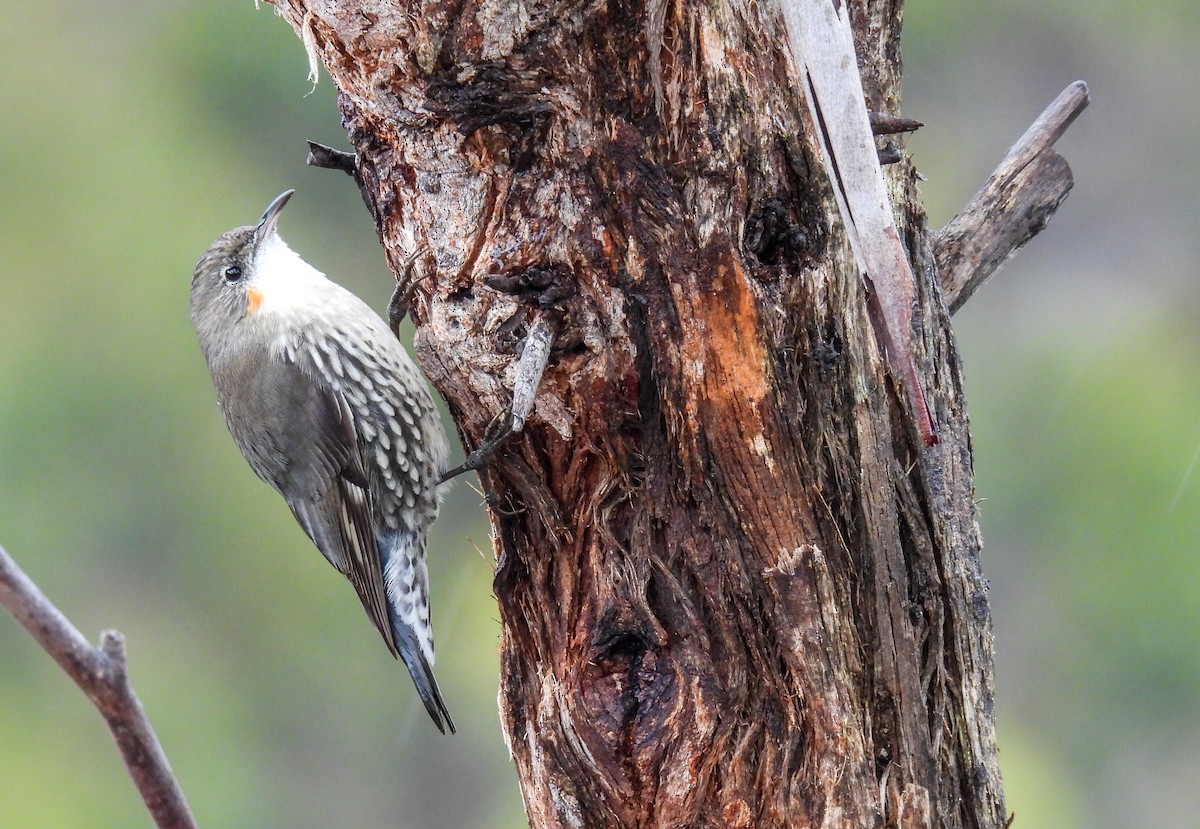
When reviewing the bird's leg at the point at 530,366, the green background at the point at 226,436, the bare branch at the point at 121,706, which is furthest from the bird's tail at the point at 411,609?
the green background at the point at 226,436

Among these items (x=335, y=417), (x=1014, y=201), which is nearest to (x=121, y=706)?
(x=1014, y=201)

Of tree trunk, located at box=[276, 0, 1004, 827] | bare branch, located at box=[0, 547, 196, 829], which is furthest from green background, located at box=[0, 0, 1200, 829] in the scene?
bare branch, located at box=[0, 547, 196, 829]

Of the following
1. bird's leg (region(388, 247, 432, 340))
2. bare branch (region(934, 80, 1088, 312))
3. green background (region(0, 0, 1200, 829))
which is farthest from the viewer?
green background (region(0, 0, 1200, 829))

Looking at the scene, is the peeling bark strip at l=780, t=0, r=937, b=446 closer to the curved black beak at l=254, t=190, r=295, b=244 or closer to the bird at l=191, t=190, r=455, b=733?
the bird at l=191, t=190, r=455, b=733

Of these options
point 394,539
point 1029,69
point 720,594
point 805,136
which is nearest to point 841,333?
point 805,136

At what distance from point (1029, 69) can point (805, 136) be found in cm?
821

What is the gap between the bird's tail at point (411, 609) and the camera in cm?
274

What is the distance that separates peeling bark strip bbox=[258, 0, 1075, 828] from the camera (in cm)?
161

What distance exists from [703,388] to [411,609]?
4.47 ft

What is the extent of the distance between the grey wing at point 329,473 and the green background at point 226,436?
545cm

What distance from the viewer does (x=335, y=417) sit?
2.65 m

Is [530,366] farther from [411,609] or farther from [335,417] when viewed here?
[411,609]

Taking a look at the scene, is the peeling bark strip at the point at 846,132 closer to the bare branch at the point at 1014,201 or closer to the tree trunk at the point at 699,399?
the tree trunk at the point at 699,399

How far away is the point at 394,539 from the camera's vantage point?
278 cm
